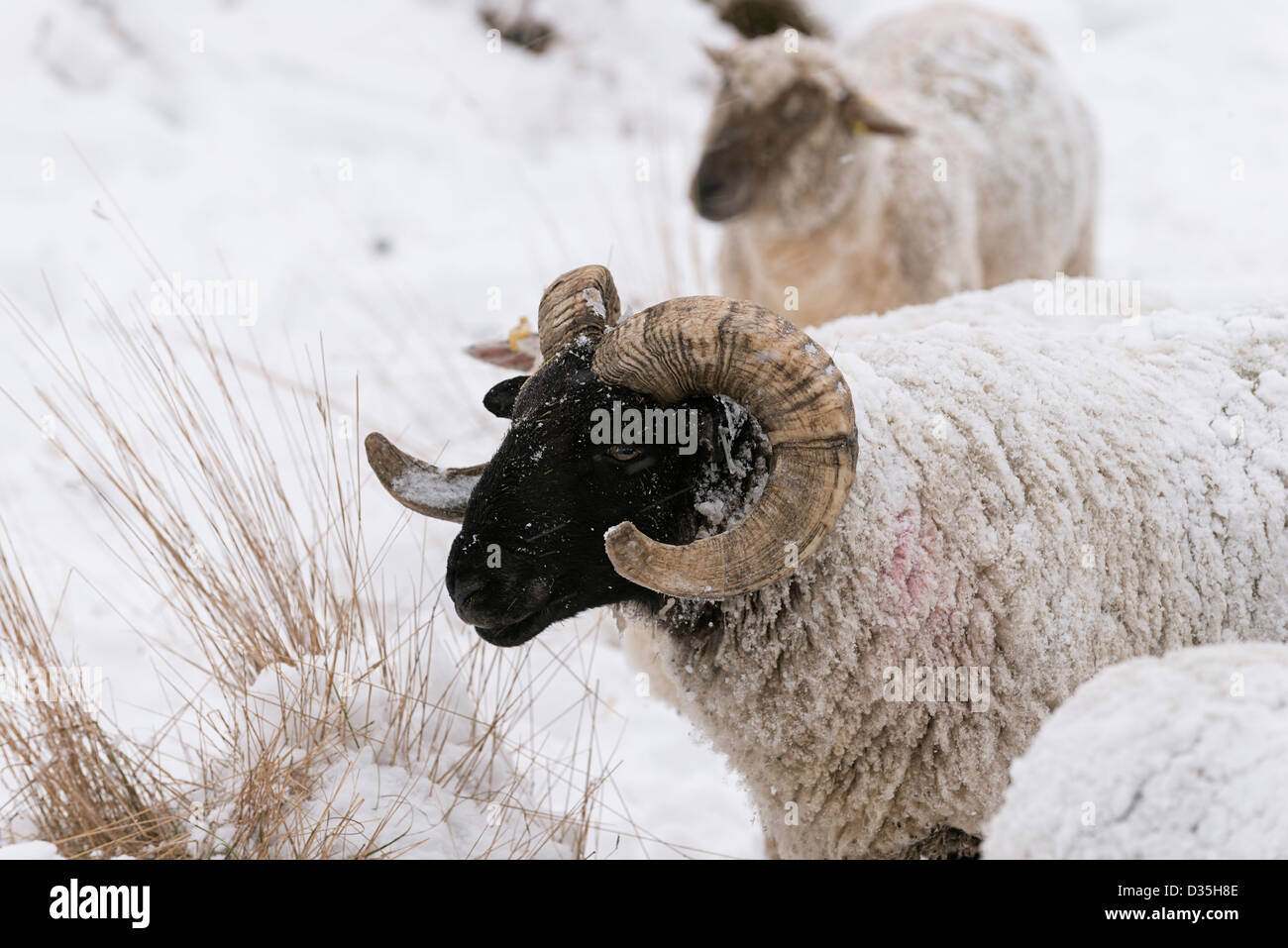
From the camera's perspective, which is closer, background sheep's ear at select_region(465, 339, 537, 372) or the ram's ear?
the ram's ear

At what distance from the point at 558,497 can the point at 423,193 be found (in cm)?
632

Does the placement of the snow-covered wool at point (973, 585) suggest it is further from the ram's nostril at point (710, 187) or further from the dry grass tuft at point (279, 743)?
the ram's nostril at point (710, 187)

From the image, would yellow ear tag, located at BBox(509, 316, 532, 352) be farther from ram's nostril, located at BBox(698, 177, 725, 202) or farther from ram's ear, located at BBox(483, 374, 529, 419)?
ram's nostril, located at BBox(698, 177, 725, 202)

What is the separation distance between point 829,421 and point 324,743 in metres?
1.62

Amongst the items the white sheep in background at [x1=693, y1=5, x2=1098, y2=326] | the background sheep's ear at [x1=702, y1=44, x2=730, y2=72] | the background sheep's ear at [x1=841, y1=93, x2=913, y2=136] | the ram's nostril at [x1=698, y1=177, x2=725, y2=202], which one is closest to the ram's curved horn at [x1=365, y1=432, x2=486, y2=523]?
the white sheep in background at [x1=693, y1=5, x2=1098, y2=326]

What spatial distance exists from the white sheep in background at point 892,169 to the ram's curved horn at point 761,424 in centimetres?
293

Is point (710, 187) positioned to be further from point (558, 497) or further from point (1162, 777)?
point (1162, 777)

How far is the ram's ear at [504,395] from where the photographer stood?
3111mm

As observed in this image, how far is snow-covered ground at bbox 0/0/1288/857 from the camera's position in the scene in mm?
4453

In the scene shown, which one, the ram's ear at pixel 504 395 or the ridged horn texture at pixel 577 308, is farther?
the ram's ear at pixel 504 395

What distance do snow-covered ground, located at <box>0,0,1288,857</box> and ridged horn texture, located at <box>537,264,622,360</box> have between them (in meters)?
1.42

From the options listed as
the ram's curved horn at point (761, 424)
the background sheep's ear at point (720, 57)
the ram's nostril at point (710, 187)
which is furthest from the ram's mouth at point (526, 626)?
the background sheep's ear at point (720, 57)

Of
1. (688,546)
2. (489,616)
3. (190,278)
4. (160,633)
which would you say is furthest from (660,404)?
(190,278)

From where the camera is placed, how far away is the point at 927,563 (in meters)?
2.70
